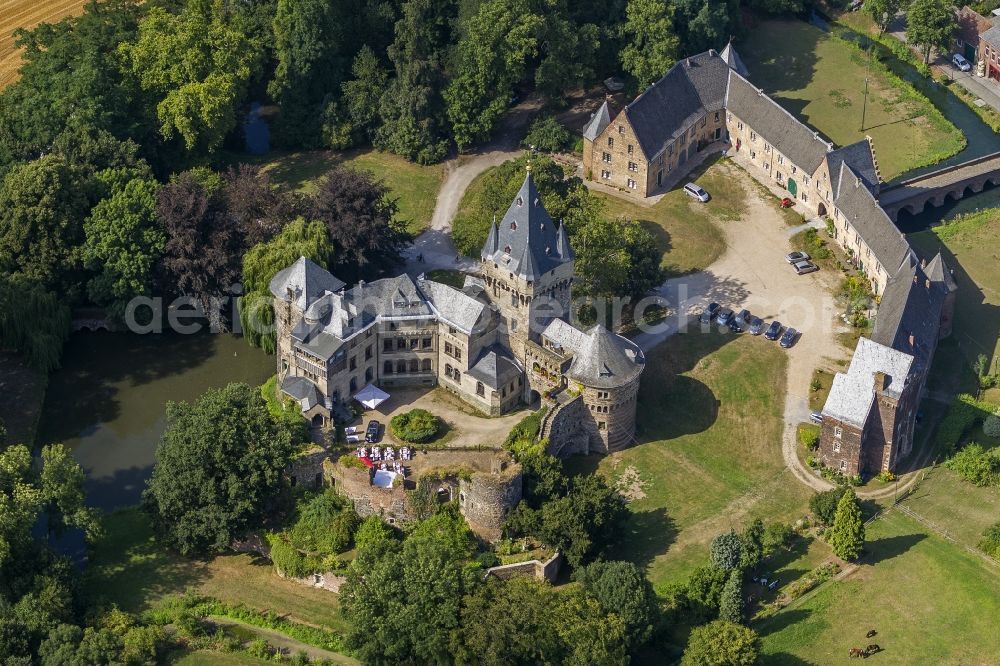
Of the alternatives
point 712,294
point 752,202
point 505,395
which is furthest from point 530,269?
point 752,202

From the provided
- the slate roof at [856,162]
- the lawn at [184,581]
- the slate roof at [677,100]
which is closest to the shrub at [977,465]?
the slate roof at [856,162]

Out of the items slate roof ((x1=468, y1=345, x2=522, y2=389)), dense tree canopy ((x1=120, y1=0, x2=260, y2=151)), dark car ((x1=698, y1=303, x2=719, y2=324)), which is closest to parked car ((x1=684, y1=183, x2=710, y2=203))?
dark car ((x1=698, y1=303, x2=719, y2=324))

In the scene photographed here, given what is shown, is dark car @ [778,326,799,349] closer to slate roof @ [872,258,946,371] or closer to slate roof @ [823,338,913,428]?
slate roof @ [872,258,946,371]

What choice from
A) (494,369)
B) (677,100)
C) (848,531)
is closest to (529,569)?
(494,369)

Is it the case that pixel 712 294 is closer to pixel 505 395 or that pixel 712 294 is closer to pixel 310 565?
A: pixel 505 395

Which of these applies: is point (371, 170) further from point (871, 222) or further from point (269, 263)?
point (871, 222)

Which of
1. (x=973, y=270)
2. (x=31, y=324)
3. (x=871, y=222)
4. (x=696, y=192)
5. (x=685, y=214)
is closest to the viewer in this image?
(x=31, y=324)
